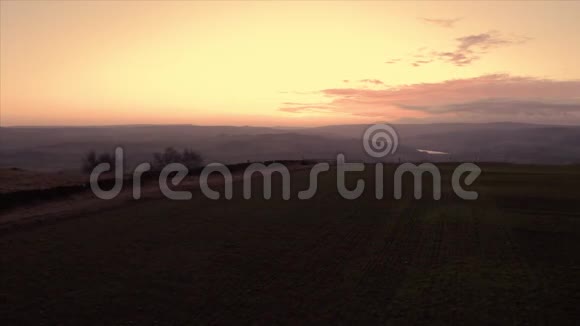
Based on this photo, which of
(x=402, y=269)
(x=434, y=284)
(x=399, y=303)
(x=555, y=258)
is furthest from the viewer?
(x=555, y=258)

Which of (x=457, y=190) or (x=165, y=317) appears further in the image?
(x=457, y=190)

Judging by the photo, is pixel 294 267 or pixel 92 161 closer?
pixel 294 267

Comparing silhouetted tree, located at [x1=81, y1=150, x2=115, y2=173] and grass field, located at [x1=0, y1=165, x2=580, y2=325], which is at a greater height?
silhouetted tree, located at [x1=81, y1=150, x2=115, y2=173]

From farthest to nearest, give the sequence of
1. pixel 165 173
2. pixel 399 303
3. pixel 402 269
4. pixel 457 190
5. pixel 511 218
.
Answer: pixel 165 173, pixel 457 190, pixel 511 218, pixel 402 269, pixel 399 303

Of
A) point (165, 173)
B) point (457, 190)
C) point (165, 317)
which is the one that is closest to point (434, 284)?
point (165, 317)

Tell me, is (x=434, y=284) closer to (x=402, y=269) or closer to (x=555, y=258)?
(x=402, y=269)

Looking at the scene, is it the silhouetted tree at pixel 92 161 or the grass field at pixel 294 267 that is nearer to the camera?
the grass field at pixel 294 267

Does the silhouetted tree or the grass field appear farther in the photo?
the silhouetted tree

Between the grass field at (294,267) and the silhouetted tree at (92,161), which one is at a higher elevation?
the silhouetted tree at (92,161)
